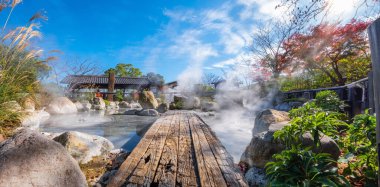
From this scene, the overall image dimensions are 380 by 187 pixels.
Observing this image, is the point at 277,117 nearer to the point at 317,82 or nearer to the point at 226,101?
the point at 226,101

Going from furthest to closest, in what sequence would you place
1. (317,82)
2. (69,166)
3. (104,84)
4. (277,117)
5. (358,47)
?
(104,84)
(317,82)
(358,47)
(277,117)
(69,166)

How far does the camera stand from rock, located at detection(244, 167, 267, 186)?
2.50m

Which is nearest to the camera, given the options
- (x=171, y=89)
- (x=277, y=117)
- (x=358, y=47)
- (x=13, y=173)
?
(x=13, y=173)

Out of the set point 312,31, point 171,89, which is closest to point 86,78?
point 171,89

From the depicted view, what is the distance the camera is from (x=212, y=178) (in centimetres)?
159

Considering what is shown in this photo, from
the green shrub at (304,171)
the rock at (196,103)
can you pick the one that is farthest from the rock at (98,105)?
the green shrub at (304,171)

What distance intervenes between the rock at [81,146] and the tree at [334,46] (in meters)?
10.8

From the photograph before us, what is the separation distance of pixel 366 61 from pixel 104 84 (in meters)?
22.3

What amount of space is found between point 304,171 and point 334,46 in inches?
492

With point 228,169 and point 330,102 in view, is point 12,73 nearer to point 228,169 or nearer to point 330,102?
point 228,169

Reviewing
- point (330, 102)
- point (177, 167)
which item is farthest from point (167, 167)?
point (330, 102)

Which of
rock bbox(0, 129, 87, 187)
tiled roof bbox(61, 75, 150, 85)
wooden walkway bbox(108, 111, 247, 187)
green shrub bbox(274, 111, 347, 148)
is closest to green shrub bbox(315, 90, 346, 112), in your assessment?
green shrub bbox(274, 111, 347, 148)

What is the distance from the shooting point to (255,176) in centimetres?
262

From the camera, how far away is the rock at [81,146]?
3.20m
